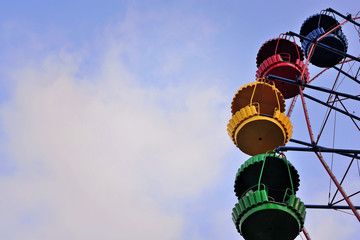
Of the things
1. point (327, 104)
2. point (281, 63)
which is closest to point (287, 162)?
point (327, 104)

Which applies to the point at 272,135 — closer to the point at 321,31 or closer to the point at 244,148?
the point at 244,148


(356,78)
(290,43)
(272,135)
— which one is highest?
(290,43)

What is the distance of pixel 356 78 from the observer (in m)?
18.1

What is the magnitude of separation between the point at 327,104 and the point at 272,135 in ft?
9.91

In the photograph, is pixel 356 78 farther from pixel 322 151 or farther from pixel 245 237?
pixel 245 237

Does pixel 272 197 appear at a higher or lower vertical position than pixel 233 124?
lower

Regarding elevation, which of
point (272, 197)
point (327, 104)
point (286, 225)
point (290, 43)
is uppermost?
point (290, 43)

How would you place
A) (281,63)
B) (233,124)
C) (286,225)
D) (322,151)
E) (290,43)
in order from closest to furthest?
(286,225), (322,151), (233,124), (281,63), (290,43)

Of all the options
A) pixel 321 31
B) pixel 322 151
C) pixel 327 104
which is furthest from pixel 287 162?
pixel 321 31

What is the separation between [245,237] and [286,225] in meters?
1.12

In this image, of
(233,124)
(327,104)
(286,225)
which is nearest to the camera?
(286,225)

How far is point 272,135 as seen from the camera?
14.8 meters

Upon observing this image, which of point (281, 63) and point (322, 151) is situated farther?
point (281, 63)

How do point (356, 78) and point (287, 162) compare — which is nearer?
point (287, 162)
